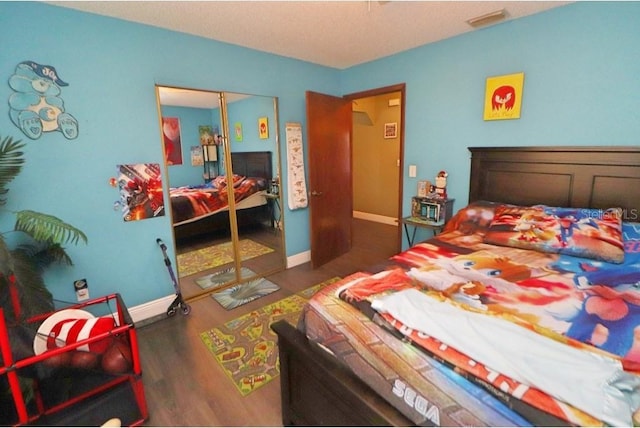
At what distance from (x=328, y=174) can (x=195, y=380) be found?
2452mm

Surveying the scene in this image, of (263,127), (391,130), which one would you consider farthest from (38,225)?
(391,130)

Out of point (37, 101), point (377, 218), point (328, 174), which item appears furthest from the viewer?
point (377, 218)

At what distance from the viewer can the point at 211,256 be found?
3219 mm

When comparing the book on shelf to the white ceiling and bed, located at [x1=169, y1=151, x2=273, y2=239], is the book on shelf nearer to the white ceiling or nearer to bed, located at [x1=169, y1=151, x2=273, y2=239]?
bed, located at [x1=169, y1=151, x2=273, y2=239]

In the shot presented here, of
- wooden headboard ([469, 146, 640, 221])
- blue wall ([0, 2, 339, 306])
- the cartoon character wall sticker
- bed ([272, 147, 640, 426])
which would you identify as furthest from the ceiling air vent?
the cartoon character wall sticker

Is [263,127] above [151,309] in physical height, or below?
above

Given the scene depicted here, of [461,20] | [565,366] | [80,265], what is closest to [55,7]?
[80,265]

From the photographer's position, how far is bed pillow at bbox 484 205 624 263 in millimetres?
1785

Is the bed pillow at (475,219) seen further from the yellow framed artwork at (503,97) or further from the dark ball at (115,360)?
the dark ball at (115,360)

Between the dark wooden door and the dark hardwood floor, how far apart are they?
0.82 meters

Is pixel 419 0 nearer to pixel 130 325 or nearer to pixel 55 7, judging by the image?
pixel 55 7

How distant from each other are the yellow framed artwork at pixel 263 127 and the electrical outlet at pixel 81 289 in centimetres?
199

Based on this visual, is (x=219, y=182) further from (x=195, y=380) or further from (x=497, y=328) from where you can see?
(x=497, y=328)

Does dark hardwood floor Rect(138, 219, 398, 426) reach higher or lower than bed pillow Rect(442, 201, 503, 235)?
lower
